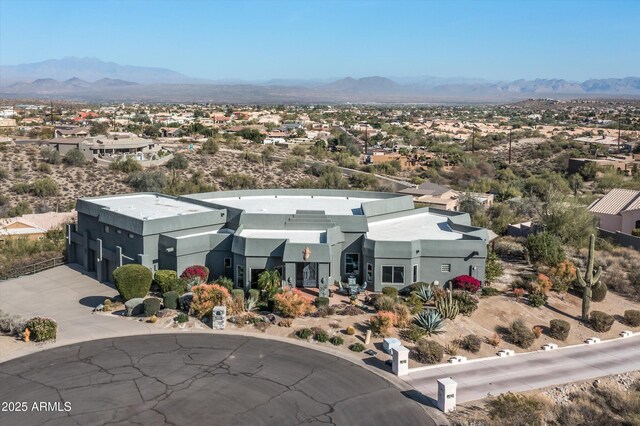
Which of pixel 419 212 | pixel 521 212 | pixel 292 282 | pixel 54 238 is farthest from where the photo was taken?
pixel 521 212

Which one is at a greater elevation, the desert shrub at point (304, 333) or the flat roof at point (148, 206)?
the flat roof at point (148, 206)

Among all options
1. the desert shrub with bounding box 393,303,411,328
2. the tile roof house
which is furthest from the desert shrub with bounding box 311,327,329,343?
the tile roof house

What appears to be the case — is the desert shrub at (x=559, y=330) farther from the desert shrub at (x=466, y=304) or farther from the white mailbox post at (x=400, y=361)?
the white mailbox post at (x=400, y=361)

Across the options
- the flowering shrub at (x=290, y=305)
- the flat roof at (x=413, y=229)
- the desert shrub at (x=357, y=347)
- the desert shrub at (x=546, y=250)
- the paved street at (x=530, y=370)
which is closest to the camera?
the paved street at (x=530, y=370)

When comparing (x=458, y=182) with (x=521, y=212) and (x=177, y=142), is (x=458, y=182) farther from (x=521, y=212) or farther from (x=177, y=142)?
(x=177, y=142)

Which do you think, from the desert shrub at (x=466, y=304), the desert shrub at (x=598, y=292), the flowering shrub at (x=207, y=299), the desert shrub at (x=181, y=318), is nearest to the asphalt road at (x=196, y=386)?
the desert shrub at (x=181, y=318)

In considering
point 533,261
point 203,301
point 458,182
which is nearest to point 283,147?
point 458,182

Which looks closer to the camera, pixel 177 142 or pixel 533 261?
pixel 533 261

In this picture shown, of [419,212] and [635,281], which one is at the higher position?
[419,212]
